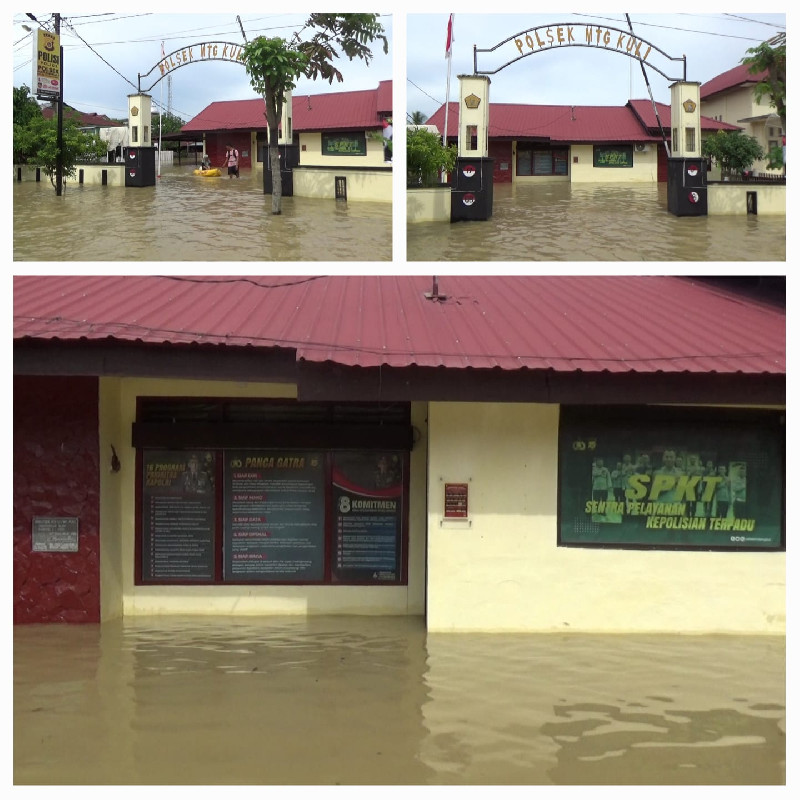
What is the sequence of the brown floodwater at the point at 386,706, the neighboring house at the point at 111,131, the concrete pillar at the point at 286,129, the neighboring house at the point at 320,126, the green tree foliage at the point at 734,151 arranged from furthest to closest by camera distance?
the neighboring house at the point at 320,126 → the neighboring house at the point at 111,131 → the concrete pillar at the point at 286,129 → the green tree foliage at the point at 734,151 → the brown floodwater at the point at 386,706

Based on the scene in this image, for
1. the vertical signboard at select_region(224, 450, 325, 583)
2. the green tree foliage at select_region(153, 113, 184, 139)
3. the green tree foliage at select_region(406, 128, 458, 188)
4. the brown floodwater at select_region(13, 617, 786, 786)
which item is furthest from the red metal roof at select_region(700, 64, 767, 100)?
the green tree foliage at select_region(153, 113, 184, 139)

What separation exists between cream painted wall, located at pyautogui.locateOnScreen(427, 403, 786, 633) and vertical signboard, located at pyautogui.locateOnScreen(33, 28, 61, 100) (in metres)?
4.75

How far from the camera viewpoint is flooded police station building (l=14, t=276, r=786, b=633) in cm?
562

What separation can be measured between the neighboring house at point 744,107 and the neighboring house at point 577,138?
33.7 ft

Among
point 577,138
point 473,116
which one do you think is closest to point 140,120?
point 473,116

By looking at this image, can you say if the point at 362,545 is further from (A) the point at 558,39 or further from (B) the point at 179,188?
(B) the point at 179,188

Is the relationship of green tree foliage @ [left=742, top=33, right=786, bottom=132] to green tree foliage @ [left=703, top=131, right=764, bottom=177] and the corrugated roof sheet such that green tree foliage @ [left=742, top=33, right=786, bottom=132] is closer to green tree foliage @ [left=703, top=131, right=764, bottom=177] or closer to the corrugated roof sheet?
green tree foliage @ [left=703, top=131, right=764, bottom=177]

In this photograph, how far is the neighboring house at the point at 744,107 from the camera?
7.52m

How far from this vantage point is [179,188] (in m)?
14.4

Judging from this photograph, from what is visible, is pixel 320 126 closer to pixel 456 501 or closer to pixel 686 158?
pixel 686 158

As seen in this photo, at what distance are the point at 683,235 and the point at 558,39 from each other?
2.71 meters

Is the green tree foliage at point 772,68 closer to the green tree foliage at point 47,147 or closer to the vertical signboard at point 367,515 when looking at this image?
the vertical signboard at point 367,515

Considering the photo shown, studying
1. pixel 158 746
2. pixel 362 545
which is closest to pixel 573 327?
pixel 362 545

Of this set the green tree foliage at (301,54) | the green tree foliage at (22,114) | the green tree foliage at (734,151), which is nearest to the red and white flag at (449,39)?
the green tree foliage at (301,54)
